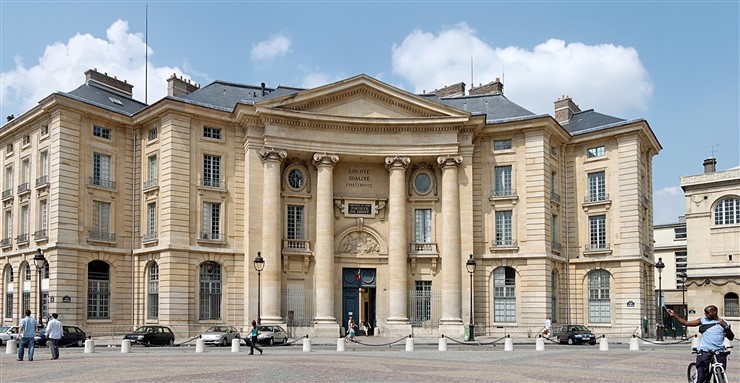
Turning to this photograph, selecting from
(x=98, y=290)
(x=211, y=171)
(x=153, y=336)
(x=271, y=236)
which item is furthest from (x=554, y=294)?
(x=98, y=290)

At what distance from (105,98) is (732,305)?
45189 mm

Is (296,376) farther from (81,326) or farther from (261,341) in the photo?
(81,326)

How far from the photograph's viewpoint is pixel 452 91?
56938 millimetres

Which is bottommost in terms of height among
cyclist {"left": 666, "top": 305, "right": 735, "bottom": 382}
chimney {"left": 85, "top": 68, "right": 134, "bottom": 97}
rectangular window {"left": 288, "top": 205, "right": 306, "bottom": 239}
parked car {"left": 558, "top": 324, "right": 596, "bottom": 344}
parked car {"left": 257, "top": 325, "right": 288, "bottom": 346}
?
parked car {"left": 558, "top": 324, "right": 596, "bottom": 344}

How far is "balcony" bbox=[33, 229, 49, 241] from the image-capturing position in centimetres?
4338

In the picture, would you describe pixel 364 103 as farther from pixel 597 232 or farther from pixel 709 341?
pixel 709 341

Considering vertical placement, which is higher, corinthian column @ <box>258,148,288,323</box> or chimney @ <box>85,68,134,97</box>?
chimney @ <box>85,68,134,97</box>

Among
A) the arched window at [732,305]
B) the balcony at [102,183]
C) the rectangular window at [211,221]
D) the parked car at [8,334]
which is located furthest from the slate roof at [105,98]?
the arched window at [732,305]

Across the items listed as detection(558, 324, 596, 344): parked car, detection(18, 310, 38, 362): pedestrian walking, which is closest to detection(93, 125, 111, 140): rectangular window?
detection(18, 310, 38, 362): pedestrian walking

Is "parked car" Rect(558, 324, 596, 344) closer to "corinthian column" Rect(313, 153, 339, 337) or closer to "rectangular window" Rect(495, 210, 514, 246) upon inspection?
"rectangular window" Rect(495, 210, 514, 246)

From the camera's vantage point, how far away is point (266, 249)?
4428cm

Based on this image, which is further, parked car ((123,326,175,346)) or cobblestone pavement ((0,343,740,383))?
parked car ((123,326,175,346))

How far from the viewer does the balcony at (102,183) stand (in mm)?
43938

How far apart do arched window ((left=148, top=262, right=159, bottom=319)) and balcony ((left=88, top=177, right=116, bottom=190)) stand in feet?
16.3
